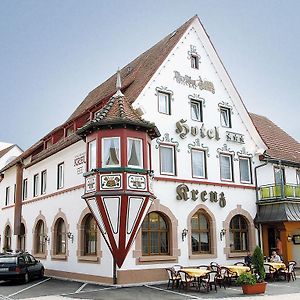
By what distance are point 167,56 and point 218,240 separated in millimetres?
9494

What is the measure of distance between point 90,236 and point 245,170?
30.5ft

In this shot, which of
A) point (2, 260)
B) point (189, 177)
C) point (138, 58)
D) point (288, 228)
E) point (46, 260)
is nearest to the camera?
point (2, 260)

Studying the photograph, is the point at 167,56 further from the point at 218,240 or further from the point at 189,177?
the point at 218,240

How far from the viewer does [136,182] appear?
17906 millimetres

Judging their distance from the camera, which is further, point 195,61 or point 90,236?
point 195,61

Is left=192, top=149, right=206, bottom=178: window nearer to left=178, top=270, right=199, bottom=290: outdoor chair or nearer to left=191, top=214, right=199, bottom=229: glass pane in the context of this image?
left=191, top=214, right=199, bottom=229: glass pane

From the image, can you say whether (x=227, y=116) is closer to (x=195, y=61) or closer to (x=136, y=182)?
(x=195, y=61)

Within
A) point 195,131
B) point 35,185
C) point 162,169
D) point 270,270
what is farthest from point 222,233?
point 35,185

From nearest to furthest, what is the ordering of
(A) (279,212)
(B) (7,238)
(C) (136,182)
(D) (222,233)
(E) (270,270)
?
1. (C) (136,182)
2. (E) (270,270)
3. (D) (222,233)
4. (A) (279,212)
5. (B) (7,238)

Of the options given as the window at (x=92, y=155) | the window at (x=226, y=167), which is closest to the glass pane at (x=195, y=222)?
the window at (x=226, y=167)

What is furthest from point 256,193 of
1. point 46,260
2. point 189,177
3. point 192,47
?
point 46,260

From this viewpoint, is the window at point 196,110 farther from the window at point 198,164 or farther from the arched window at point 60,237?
the arched window at point 60,237

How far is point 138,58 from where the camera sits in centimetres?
2745

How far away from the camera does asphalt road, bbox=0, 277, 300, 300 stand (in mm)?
15789
